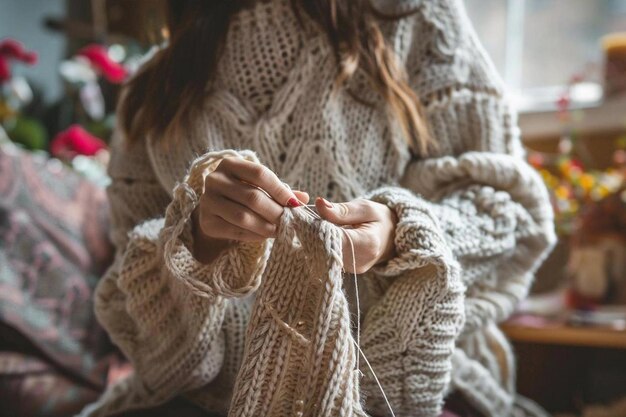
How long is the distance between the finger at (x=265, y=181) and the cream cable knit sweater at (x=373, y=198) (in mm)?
40

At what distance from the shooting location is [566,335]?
93cm

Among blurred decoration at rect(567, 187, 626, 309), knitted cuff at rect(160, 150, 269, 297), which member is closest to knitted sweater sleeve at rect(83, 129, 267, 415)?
knitted cuff at rect(160, 150, 269, 297)

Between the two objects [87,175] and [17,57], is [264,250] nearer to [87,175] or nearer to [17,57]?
[87,175]

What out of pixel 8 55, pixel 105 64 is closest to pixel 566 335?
pixel 105 64

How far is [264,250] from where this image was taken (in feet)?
1.61

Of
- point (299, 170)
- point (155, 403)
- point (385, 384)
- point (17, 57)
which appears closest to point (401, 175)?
point (299, 170)

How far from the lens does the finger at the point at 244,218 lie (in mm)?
450

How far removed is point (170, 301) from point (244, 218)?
8.6 inches

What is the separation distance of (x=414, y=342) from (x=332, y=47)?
33 centimetres

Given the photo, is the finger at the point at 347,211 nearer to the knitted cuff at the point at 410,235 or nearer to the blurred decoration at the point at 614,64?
the knitted cuff at the point at 410,235

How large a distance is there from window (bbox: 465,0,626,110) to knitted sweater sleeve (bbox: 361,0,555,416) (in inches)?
33.1

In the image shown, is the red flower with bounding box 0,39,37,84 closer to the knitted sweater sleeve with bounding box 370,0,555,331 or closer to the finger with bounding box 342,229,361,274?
the knitted sweater sleeve with bounding box 370,0,555,331

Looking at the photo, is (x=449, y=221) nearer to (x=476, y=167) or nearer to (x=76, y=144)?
(x=476, y=167)

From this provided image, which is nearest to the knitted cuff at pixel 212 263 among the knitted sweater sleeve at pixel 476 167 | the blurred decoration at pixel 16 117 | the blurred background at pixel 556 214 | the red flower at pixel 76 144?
the knitted sweater sleeve at pixel 476 167
